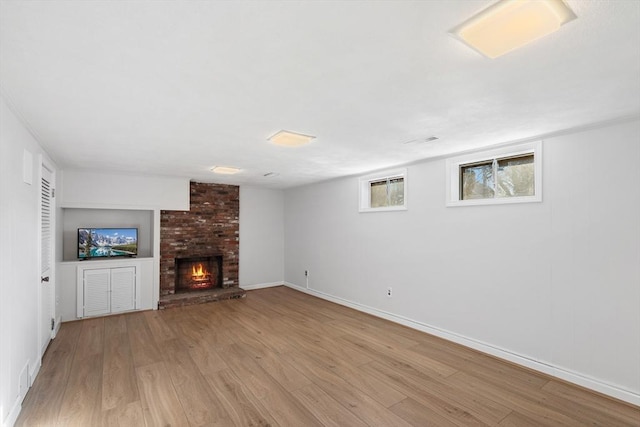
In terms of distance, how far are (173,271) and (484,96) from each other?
5.92 m

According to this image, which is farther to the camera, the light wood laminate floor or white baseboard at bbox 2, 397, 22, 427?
the light wood laminate floor

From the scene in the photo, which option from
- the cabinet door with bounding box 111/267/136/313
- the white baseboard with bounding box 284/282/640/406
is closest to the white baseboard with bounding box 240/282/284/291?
the cabinet door with bounding box 111/267/136/313

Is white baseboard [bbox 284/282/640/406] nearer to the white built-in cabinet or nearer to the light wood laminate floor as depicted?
the light wood laminate floor

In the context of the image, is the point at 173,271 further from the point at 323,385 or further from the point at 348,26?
the point at 348,26

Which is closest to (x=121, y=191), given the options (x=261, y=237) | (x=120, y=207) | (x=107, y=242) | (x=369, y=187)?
(x=120, y=207)

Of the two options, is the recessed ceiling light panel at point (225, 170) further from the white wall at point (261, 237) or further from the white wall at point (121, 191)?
the white wall at point (261, 237)

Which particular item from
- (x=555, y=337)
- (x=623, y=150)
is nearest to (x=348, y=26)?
(x=623, y=150)

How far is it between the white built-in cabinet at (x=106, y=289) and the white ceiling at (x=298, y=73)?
262 centimetres

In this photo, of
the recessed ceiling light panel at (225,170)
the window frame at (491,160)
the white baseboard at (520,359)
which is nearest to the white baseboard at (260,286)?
the white baseboard at (520,359)

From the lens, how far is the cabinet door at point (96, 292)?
192 inches

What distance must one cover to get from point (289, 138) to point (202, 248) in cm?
425

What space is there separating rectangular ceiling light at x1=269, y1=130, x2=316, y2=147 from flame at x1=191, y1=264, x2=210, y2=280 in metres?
4.29

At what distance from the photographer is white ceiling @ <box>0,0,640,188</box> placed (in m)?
1.29

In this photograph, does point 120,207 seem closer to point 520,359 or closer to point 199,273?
point 199,273
